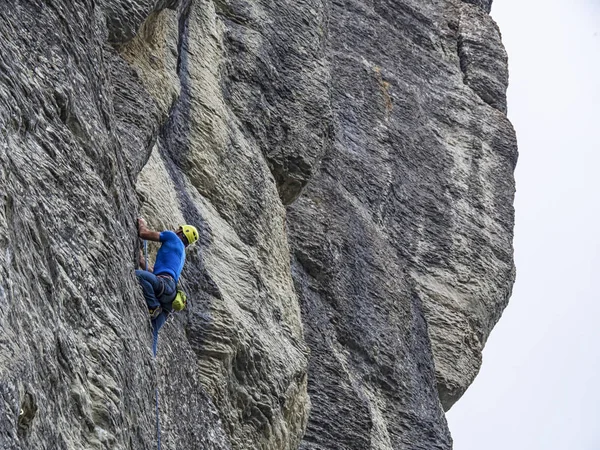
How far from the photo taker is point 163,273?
1073cm

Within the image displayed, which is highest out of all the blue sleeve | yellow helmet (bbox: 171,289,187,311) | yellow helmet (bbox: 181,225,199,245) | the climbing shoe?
the blue sleeve

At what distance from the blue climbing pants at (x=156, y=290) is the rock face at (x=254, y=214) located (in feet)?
1.72

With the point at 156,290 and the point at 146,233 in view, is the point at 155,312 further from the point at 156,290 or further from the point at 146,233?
the point at 146,233

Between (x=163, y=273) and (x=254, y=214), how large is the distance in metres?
3.89

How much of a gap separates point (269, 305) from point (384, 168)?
8.11 m

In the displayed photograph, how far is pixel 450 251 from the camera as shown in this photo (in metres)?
22.2

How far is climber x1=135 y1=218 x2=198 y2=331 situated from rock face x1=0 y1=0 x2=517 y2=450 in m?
0.40

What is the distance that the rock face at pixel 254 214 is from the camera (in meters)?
8.04

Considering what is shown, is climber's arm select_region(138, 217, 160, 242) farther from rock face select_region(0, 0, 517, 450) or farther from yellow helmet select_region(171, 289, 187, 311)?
yellow helmet select_region(171, 289, 187, 311)

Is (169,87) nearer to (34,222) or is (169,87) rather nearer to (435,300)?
(34,222)

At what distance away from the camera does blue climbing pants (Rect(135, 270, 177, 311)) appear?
1034cm

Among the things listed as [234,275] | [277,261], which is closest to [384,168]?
[277,261]

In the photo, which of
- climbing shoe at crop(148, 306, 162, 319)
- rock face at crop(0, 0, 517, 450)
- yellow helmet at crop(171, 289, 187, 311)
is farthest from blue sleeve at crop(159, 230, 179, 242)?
climbing shoe at crop(148, 306, 162, 319)

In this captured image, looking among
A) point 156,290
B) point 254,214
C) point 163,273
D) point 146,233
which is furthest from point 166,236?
point 254,214
